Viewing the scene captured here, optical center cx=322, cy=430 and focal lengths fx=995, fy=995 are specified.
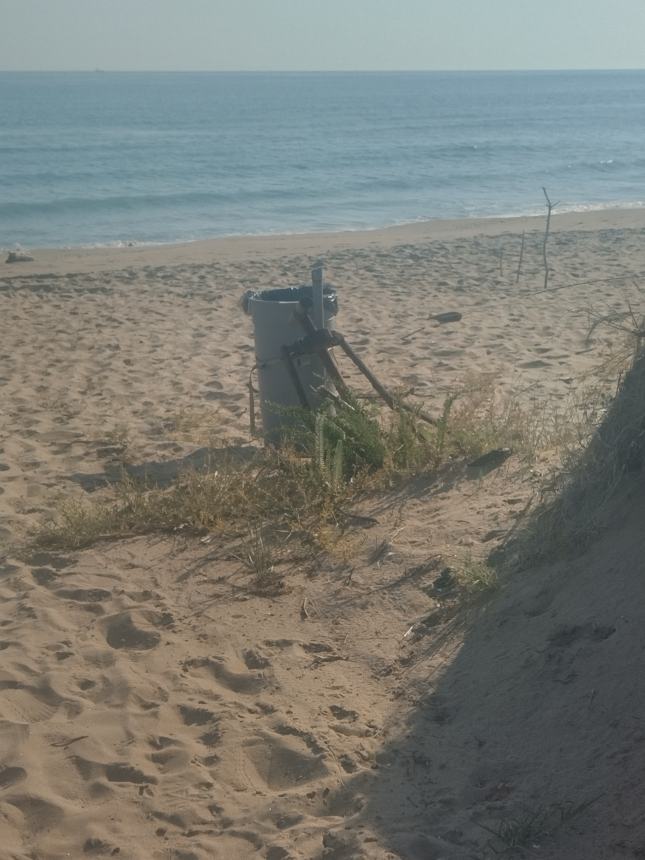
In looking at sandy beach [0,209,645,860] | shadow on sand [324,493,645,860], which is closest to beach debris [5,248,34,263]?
sandy beach [0,209,645,860]

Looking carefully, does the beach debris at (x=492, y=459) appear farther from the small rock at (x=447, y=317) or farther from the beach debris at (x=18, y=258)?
the beach debris at (x=18, y=258)

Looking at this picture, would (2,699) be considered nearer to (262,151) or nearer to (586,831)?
(586,831)

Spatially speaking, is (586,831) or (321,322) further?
(321,322)

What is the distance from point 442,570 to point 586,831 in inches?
65.8

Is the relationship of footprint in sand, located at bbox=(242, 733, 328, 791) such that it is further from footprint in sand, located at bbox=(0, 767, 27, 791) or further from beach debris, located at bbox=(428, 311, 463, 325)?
beach debris, located at bbox=(428, 311, 463, 325)

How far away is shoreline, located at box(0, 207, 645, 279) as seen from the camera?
1458cm

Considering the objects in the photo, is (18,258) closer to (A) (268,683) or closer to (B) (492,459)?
Result: (B) (492,459)

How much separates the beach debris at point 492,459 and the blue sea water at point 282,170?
14.9 m

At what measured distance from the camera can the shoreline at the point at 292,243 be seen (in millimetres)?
14578

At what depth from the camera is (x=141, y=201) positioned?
76.9ft

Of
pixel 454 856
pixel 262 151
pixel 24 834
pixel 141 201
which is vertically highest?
pixel 262 151

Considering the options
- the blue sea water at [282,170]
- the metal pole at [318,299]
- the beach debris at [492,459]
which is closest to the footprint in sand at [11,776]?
the beach debris at [492,459]

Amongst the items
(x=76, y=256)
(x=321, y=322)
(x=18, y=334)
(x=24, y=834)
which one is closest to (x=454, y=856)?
(x=24, y=834)

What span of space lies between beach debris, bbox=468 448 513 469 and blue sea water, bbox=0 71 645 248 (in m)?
14.9
